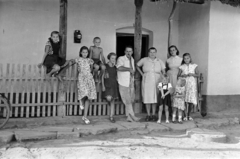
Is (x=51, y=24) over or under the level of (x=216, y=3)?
under

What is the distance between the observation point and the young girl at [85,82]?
5543mm

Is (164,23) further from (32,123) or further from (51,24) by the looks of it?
(32,123)

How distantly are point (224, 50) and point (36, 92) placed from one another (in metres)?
5.00

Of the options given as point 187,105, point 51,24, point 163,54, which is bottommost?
point 187,105

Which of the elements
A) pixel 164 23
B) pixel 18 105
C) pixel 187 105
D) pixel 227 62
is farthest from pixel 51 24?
pixel 227 62

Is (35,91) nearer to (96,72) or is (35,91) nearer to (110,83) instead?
(96,72)

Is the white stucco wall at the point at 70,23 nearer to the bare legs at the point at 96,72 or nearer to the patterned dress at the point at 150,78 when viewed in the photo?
the bare legs at the point at 96,72

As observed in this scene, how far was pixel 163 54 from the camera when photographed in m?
8.41

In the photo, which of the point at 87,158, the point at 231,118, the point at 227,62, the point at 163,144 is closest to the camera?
the point at 87,158

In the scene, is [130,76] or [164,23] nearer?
[130,76]

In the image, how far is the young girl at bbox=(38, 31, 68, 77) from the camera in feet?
18.0

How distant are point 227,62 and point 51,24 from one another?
195 inches

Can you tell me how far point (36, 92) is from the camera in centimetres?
563

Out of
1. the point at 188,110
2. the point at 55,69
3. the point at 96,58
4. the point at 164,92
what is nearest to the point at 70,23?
the point at 96,58
